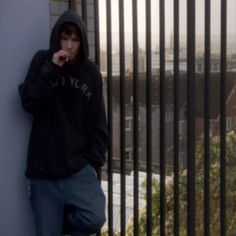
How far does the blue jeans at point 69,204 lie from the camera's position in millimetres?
3158

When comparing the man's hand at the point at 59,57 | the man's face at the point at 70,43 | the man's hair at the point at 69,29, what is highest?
the man's hair at the point at 69,29

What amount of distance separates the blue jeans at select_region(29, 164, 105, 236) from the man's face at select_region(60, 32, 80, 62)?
0.66 m

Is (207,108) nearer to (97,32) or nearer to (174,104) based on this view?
(174,104)

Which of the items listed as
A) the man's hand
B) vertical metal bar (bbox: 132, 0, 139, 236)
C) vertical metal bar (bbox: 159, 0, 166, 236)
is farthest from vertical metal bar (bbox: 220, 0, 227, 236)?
the man's hand

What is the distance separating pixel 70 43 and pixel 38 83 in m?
0.30

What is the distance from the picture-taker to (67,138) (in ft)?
10.3

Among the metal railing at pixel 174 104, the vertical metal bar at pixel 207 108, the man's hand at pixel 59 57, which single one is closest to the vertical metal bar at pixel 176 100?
the metal railing at pixel 174 104

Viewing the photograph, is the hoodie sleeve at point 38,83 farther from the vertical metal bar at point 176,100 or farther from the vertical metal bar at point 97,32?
the vertical metal bar at point 176,100

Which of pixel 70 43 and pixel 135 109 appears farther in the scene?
pixel 135 109

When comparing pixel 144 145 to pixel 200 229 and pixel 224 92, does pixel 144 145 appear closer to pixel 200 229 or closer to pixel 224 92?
pixel 224 92

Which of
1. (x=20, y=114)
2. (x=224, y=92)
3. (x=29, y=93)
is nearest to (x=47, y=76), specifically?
(x=29, y=93)

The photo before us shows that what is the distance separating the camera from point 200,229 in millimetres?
4613

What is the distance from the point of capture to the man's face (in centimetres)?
311

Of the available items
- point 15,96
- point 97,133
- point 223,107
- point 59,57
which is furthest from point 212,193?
point 59,57
